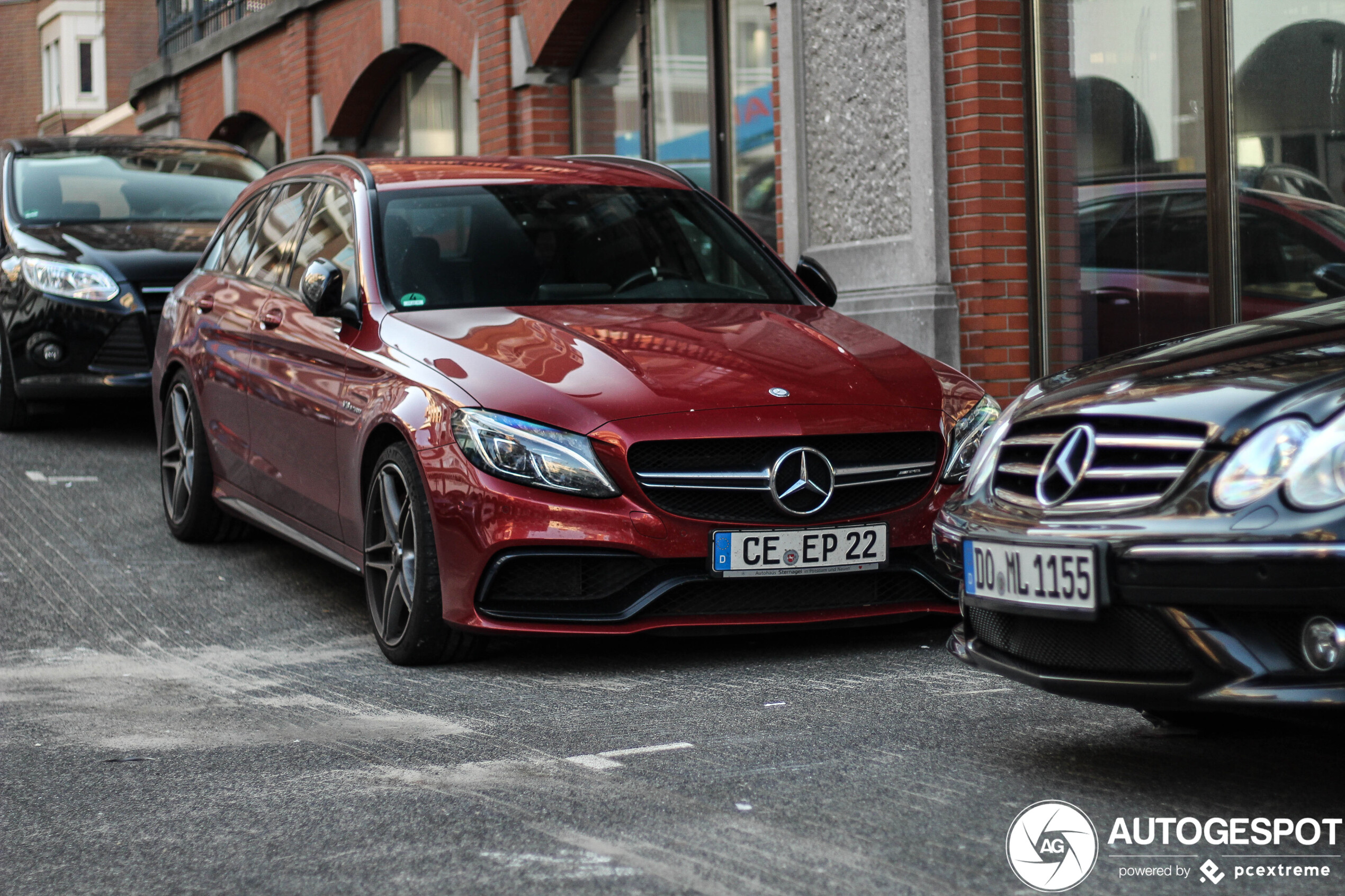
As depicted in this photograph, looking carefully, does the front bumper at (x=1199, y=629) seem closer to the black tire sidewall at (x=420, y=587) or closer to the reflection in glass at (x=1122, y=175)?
the black tire sidewall at (x=420, y=587)

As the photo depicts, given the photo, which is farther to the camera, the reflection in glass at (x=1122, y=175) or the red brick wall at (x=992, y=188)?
the red brick wall at (x=992, y=188)

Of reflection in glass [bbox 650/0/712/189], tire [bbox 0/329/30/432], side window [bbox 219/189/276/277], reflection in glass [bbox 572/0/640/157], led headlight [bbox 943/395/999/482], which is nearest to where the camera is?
led headlight [bbox 943/395/999/482]

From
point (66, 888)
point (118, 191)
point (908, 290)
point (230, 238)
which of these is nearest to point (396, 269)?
point (230, 238)

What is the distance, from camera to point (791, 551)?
5082 millimetres

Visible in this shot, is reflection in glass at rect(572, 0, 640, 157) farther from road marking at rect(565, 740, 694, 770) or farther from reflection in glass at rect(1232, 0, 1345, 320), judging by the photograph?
road marking at rect(565, 740, 694, 770)

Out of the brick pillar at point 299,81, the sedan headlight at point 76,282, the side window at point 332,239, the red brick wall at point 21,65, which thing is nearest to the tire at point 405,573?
the side window at point 332,239

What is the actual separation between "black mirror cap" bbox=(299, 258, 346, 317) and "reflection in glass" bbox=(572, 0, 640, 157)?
8.13 meters

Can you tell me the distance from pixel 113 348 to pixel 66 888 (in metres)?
6.97

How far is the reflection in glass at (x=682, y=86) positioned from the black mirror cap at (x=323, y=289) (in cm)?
717

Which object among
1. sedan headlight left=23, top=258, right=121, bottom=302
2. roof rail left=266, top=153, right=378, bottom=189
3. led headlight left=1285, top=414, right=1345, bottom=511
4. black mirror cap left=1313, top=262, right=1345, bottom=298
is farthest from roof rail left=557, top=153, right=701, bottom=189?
led headlight left=1285, top=414, right=1345, bottom=511

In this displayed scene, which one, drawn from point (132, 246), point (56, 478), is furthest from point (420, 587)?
point (132, 246)

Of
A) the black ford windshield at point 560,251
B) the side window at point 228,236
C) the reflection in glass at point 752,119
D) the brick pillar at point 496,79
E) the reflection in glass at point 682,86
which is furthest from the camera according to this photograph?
the brick pillar at point 496,79

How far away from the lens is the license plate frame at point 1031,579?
11.2ft

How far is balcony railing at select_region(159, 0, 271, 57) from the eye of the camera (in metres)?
22.3
